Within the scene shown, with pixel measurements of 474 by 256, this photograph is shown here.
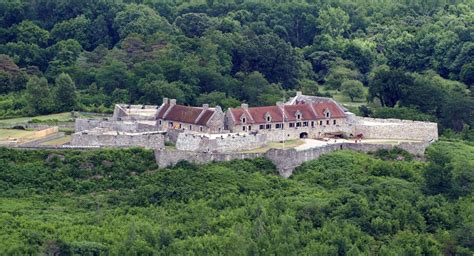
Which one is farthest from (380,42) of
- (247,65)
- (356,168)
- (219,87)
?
(356,168)

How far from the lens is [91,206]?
59.8 m

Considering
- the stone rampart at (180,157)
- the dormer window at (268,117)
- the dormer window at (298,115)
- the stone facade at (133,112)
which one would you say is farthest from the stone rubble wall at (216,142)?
the stone facade at (133,112)

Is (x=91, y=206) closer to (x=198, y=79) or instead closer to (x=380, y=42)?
(x=198, y=79)

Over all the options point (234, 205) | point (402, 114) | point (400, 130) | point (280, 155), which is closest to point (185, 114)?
point (280, 155)

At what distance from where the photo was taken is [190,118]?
67.6 metres

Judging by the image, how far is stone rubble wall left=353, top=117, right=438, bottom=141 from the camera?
70125mm

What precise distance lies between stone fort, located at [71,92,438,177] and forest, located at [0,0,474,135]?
6.56 m

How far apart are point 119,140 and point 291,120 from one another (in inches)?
407

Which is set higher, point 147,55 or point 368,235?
point 147,55

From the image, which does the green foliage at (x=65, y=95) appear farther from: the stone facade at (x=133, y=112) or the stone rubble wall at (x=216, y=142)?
the stone rubble wall at (x=216, y=142)

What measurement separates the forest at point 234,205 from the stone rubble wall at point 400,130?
2.58m

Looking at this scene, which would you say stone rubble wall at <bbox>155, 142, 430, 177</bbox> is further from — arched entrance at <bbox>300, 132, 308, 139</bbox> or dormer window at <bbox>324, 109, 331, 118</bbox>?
dormer window at <bbox>324, 109, 331, 118</bbox>

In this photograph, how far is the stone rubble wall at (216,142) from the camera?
63.8 metres

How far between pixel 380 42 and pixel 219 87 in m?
24.0
